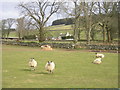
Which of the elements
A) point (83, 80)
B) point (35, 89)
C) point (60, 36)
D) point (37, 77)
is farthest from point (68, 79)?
point (60, 36)

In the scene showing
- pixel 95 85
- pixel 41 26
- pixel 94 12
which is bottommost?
pixel 95 85

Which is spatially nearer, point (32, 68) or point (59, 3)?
point (32, 68)

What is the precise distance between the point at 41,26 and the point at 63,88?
38253 mm

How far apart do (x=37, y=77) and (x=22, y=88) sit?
2.20 meters

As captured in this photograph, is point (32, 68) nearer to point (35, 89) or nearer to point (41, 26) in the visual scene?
point (35, 89)

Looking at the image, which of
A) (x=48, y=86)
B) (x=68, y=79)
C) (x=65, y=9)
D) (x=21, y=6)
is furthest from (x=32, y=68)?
(x=21, y=6)

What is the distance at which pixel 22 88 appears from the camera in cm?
843

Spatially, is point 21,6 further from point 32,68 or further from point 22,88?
point 22,88

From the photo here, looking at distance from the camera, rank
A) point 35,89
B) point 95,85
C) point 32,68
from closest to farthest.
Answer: point 35,89, point 95,85, point 32,68

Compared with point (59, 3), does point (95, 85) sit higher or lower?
lower

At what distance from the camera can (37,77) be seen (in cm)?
1059

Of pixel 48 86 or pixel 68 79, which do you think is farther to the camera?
pixel 68 79

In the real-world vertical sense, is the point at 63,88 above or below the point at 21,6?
below

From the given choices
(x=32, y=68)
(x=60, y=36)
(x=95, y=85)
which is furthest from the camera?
(x=60, y=36)
